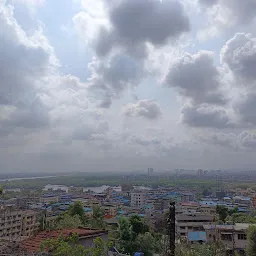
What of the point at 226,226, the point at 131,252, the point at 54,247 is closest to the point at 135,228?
the point at 131,252

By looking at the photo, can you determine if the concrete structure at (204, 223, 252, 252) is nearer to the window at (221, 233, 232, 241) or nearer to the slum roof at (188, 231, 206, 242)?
the window at (221, 233, 232, 241)

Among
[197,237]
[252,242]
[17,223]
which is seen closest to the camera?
[252,242]

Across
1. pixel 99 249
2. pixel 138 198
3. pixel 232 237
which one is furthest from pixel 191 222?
pixel 138 198

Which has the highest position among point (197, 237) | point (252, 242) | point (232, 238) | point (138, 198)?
point (252, 242)

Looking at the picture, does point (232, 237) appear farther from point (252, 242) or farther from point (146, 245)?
point (146, 245)

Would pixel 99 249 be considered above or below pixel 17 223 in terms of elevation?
above

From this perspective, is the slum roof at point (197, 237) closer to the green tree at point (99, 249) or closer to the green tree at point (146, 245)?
the green tree at point (146, 245)

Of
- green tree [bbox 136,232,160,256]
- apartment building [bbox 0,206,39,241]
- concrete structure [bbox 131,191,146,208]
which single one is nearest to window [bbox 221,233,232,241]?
green tree [bbox 136,232,160,256]
